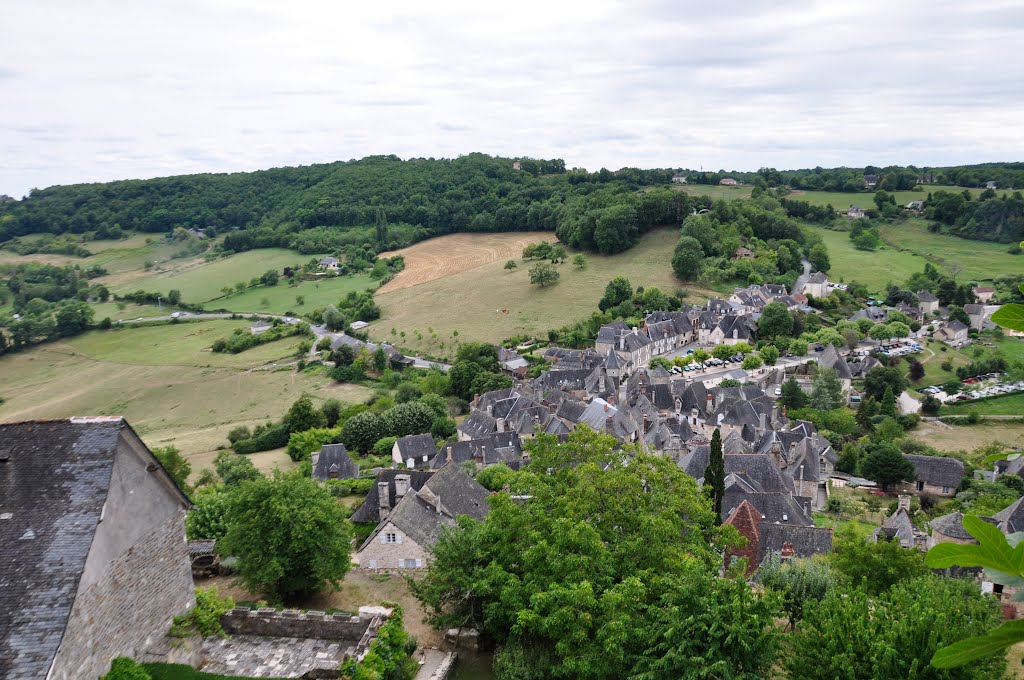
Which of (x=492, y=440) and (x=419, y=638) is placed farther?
(x=492, y=440)

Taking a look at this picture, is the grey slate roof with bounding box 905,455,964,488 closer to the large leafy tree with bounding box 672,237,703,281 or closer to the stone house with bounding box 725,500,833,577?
the stone house with bounding box 725,500,833,577

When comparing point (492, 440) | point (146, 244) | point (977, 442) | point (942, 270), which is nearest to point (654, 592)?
point (492, 440)

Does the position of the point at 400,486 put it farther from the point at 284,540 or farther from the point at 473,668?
the point at 473,668

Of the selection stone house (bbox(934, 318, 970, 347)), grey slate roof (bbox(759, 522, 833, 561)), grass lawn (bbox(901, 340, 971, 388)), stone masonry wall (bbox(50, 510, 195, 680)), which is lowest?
grass lawn (bbox(901, 340, 971, 388))

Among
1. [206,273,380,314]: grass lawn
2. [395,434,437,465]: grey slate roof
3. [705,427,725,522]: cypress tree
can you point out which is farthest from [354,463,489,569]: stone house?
[206,273,380,314]: grass lawn

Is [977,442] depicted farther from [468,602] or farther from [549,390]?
[468,602]

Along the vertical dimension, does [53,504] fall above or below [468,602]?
above
